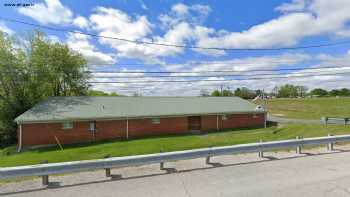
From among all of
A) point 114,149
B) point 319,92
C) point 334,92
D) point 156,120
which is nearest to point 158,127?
point 156,120

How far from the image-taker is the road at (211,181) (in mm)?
5379

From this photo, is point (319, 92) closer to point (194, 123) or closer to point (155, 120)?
point (194, 123)

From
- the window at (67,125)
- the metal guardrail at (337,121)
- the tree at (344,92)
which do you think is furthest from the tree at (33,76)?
the tree at (344,92)

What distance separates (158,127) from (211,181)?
20.3 meters

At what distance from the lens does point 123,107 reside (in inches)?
1049

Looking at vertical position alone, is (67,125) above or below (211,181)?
below

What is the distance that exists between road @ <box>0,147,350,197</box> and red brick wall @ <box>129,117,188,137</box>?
17508mm

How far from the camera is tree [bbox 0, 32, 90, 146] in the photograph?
84.8 feet

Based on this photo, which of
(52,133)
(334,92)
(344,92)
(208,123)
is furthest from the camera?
(334,92)

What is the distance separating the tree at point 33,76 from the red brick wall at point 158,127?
41.0ft

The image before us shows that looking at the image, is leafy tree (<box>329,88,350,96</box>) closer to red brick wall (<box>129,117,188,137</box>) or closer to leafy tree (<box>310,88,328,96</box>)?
leafy tree (<box>310,88,328,96</box>)

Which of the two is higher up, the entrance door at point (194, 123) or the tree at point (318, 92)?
the tree at point (318, 92)

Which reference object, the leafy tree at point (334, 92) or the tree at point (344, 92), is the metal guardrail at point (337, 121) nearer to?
the tree at point (344, 92)

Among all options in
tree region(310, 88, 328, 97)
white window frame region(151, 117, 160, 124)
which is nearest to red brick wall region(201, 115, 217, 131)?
white window frame region(151, 117, 160, 124)
